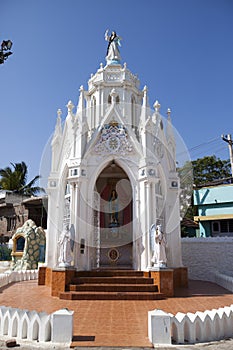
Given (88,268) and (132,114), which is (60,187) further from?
(132,114)

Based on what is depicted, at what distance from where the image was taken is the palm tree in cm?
3431

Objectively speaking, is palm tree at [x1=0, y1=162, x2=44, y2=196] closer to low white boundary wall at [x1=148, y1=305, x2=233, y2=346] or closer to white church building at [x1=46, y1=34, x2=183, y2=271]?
white church building at [x1=46, y1=34, x2=183, y2=271]

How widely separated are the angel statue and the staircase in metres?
11.2

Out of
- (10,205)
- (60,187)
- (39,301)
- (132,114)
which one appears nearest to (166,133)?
(132,114)

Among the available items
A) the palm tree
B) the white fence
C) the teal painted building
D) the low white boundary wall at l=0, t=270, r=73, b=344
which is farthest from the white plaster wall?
the palm tree

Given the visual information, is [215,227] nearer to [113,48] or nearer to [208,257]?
[208,257]

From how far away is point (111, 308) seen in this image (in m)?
7.71

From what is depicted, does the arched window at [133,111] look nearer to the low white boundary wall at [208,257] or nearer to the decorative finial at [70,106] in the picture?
the decorative finial at [70,106]

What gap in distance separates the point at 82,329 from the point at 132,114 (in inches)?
435

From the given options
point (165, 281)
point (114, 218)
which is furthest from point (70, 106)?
point (165, 281)

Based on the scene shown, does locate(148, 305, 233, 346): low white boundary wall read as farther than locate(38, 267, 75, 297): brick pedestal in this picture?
No

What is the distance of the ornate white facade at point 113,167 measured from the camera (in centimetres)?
1116

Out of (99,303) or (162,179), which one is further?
A: (162,179)

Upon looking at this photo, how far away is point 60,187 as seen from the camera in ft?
41.6
